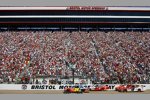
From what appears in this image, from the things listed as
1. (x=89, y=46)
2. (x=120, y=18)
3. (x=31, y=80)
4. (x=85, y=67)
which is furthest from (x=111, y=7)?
(x=31, y=80)

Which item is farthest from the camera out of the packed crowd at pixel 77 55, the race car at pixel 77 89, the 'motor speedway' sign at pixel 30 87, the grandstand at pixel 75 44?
the grandstand at pixel 75 44

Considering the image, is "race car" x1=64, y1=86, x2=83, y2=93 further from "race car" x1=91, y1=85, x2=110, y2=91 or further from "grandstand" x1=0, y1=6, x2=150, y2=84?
"grandstand" x1=0, y1=6, x2=150, y2=84

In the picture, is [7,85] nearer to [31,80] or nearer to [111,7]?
[31,80]

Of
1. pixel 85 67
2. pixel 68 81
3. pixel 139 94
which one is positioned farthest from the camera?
pixel 85 67

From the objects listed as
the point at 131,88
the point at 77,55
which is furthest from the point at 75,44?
the point at 131,88

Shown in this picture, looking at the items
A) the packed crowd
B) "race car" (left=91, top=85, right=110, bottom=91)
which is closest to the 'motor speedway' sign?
"race car" (left=91, top=85, right=110, bottom=91)

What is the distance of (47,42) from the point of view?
57281 mm

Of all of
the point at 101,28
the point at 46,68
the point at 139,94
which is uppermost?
the point at 101,28

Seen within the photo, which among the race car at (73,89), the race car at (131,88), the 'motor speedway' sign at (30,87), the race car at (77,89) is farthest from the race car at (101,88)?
the race car at (73,89)

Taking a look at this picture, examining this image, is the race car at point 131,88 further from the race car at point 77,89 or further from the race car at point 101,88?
the race car at point 77,89

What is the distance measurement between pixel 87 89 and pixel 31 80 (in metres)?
6.22

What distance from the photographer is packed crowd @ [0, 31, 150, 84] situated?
48.1 meters

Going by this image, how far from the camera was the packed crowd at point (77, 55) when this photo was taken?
48.1 metres

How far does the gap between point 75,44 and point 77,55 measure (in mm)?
4469
